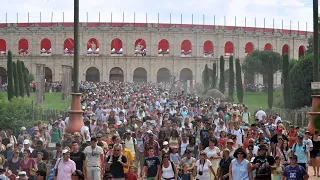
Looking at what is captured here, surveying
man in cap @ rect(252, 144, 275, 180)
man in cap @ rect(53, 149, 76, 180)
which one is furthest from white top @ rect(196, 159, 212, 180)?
man in cap @ rect(53, 149, 76, 180)

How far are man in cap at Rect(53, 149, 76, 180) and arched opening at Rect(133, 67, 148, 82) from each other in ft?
199

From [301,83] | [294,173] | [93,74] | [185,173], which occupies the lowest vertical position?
[185,173]

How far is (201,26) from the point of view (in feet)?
234

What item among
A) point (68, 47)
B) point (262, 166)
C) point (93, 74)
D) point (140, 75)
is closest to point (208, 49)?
point (140, 75)

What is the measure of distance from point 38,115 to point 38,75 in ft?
34.5

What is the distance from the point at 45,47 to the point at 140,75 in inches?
429

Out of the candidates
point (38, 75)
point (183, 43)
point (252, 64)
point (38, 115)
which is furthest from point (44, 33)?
point (38, 115)

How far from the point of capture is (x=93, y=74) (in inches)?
2810

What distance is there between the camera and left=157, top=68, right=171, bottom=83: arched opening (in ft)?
233

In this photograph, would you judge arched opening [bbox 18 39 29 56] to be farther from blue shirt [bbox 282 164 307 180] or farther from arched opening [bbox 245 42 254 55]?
blue shirt [bbox 282 164 307 180]

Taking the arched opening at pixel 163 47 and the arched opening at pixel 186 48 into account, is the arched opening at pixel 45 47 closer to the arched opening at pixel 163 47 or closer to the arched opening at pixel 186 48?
the arched opening at pixel 163 47

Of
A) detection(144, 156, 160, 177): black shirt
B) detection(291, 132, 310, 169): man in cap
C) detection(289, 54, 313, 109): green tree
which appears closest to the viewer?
detection(144, 156, 160, 177): black shirt

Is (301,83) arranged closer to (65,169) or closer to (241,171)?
(241,171)

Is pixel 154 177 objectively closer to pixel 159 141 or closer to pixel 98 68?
pixel 159 141
